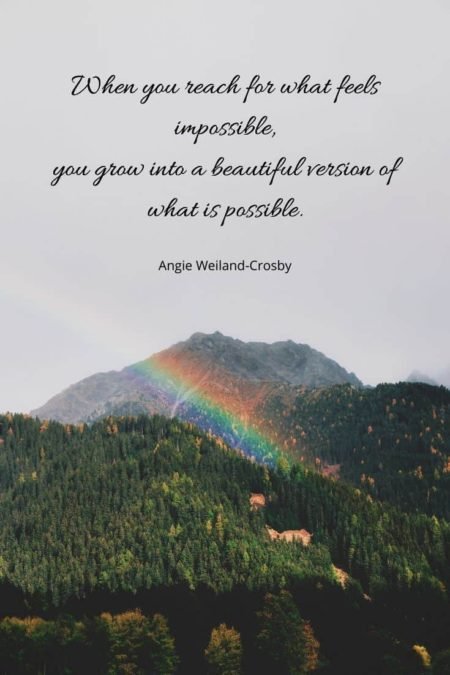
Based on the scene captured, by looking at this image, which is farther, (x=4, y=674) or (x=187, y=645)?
(x=187, y=645)

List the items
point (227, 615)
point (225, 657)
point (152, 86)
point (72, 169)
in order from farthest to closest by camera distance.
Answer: point (227, 615), point (225, 657), point (72, 169), point (152, 86)

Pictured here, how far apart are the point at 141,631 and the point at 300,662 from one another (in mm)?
40334

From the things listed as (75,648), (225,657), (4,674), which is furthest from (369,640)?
(4,674)

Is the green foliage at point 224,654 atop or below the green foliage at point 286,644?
below

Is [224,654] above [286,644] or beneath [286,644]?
beneath

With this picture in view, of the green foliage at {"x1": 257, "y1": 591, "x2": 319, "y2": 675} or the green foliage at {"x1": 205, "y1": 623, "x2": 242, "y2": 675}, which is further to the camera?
the green foliage at {"x1": 257, "y1": 591, "x2": 319, "y2": 675}

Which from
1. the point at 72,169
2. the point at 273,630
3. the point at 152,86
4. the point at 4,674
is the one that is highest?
the point at 152,86

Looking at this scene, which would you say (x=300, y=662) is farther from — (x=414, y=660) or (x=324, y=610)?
(x=324, y=610)

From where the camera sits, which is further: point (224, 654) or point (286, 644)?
point (286, 644)

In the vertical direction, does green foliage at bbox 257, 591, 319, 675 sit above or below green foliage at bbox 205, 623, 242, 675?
above

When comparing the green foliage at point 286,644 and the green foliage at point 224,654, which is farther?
the green foliage at point 286,644

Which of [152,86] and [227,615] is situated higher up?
[152,86]

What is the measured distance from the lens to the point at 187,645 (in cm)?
16188

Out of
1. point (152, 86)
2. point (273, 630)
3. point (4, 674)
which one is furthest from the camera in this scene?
point (273, 630)
